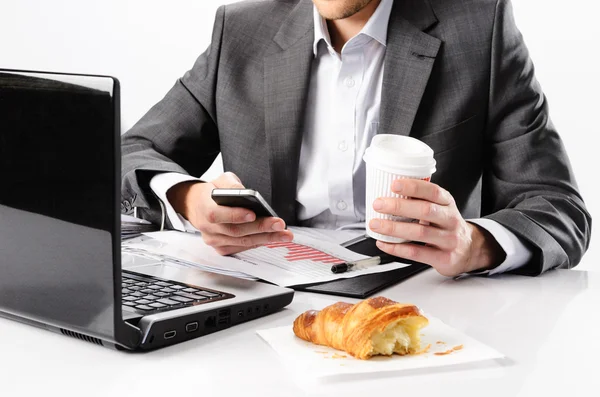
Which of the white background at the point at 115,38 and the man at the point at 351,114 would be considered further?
the white background at the point at 115,38

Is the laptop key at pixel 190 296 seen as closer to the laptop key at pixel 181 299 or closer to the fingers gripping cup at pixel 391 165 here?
the laptop key at pixel 181 299

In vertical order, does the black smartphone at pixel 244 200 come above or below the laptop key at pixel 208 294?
above

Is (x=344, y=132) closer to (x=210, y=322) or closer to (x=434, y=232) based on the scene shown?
(x=434, y=232)

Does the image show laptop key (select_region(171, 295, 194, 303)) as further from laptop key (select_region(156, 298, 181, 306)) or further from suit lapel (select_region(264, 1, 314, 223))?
suit lapel (select_region(264, 1, 314, 223))

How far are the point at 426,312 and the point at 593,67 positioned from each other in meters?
2.36

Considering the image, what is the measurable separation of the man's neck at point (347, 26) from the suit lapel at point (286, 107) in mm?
66

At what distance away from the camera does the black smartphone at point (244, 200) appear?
1.22 metres

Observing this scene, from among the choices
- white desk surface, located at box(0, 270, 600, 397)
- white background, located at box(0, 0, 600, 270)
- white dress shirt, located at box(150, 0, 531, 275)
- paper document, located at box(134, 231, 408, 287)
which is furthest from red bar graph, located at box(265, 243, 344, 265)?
white background, located at box(0, 0, 600, 270)

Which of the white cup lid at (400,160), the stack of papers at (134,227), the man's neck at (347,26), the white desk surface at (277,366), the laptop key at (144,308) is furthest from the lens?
the man's neck at (347,26)

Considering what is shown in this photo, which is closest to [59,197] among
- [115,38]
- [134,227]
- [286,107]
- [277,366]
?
[277,366]

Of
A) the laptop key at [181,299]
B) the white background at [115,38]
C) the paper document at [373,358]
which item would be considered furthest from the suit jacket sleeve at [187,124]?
the white background at [115,38]

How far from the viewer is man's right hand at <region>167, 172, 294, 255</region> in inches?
51.8

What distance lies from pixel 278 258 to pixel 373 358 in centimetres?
51

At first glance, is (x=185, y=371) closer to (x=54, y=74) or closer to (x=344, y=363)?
(x=344, y=363)
